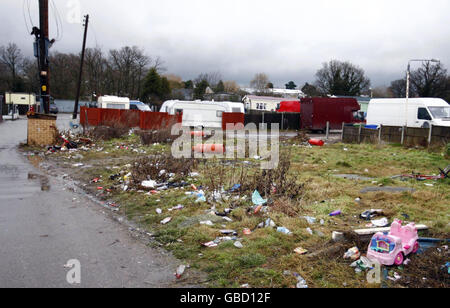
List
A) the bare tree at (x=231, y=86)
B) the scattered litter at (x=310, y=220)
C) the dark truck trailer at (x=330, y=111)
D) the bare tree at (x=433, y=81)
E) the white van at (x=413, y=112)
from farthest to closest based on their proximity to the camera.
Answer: the bare tree at (x=231, y=86)
the bare tree at (x=433, y=81)
the dark truck trailer at (x=330, y=111)
the white van at (x=413, y=112)
the scattered litter at (x=310, y=220)

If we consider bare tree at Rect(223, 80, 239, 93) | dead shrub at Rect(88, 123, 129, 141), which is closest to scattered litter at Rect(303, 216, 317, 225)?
dead shrub at Rect(88, 123, 129, 141)

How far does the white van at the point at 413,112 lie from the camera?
2084 centimetres

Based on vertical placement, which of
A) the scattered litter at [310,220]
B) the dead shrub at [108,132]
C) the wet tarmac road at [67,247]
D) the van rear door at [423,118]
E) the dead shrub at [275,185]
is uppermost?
the van rear door at [423,118]

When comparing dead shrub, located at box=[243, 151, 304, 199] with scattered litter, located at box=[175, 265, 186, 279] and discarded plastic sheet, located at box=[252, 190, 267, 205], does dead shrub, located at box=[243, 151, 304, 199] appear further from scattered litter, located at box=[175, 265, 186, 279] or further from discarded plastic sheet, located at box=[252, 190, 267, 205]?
scattered litter, located at box=[175, 265, 186, 279]

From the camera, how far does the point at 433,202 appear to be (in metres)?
6.88

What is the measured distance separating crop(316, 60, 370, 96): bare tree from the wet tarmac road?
6791 cm

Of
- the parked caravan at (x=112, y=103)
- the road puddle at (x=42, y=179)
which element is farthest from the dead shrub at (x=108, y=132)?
the parked caravan at (x=112, y=103)

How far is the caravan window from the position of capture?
21.0 meters

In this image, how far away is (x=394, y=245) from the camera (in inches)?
161

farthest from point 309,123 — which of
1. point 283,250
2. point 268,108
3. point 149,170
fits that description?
point 268,108

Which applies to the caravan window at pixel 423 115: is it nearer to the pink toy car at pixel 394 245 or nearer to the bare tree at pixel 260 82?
the pink toy car at pixel 394 245

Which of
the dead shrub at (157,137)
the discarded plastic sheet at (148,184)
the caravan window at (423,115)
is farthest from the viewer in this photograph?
the caravan window at (423,115)

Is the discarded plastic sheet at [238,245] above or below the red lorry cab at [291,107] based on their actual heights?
below

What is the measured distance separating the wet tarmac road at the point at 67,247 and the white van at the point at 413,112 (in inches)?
767
